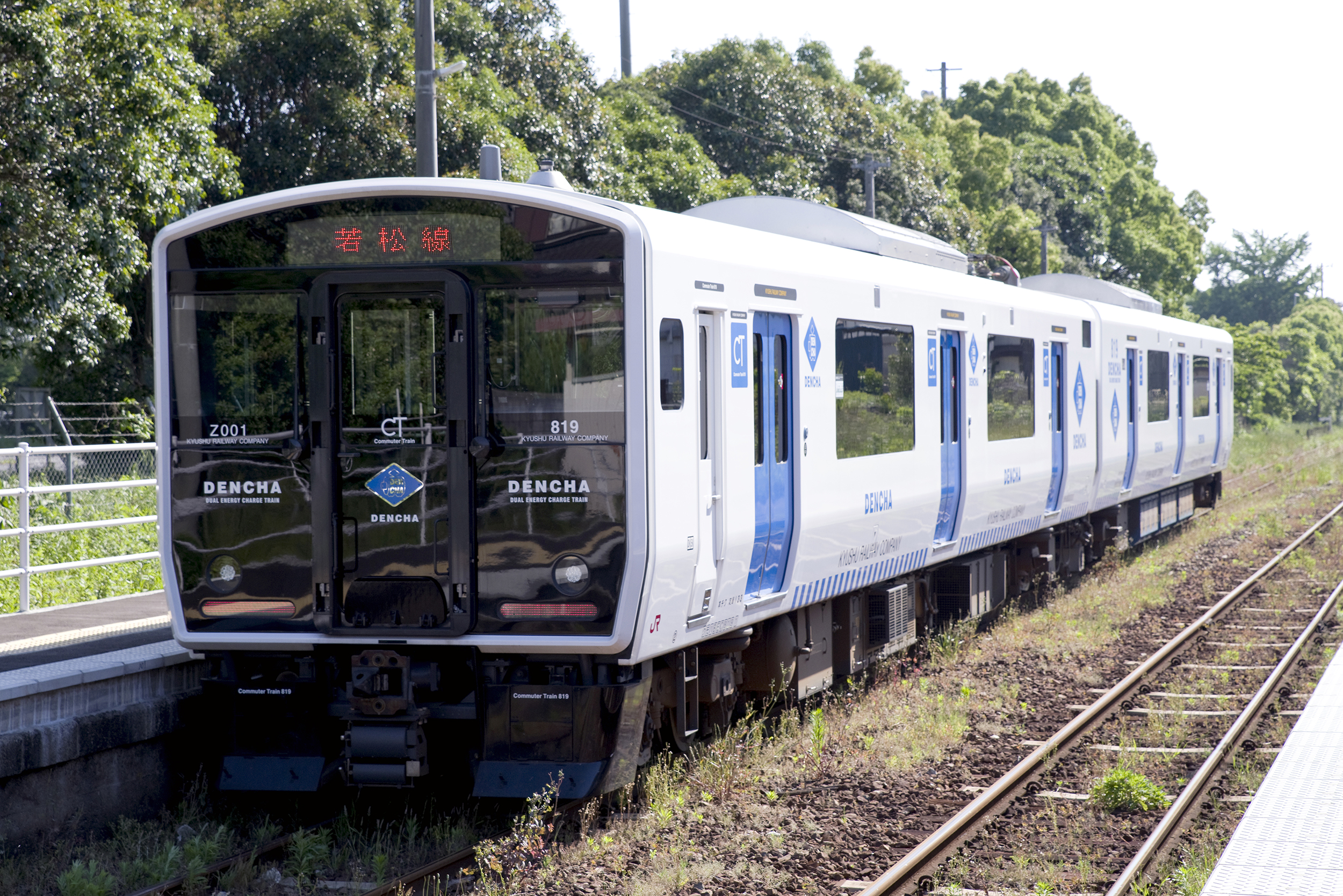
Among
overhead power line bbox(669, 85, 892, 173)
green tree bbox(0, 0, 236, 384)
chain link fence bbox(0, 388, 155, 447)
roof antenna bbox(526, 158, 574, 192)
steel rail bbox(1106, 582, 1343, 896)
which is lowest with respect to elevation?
steel rail bbox(1106, 582, 1343, 896)

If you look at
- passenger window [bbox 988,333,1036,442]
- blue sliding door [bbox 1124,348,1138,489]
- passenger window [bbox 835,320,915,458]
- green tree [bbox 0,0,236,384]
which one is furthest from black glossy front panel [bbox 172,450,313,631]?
Result: blue sliding door [bbox 1124,348,1138,489]

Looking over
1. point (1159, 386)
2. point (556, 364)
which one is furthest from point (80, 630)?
point (1159, 386)

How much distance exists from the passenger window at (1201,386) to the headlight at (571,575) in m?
17.1

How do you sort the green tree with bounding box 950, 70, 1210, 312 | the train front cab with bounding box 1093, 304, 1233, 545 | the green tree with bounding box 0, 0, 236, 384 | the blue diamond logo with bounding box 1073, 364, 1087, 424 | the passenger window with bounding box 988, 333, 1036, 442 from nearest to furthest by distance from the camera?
the passenger window with bounding box 988, 333, 1036, 442 → the green tree with bounding box 0, 0, 236, 384 → the blue diamond logo with bounding box 1073, 364, 1087, 424 → the train front cab with bounding box 1093, 304, 1233, 545 → the green tree with bounding box 950, 70, 1210, 312

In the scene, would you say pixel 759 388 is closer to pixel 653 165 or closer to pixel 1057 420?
pixel 1057 420

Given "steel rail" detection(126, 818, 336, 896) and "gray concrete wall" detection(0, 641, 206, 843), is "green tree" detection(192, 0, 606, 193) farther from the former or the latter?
"steel rail" detection(126, 818, 336, 896)

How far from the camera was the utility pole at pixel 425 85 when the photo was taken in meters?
12.4

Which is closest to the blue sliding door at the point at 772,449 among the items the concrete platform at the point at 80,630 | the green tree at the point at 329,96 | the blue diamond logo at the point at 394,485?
the blue diamond logo at the point at 394,485

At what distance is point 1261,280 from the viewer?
361 ft

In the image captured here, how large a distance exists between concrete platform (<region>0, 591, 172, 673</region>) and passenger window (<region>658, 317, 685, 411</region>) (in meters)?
3.44

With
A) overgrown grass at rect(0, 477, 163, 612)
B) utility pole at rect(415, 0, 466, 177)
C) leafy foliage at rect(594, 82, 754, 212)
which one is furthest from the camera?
leafy foliage at rect(594, 82, 754, 212)

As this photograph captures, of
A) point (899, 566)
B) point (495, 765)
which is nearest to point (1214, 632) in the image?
point (899, 566)

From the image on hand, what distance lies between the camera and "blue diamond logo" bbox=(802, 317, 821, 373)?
8.61m

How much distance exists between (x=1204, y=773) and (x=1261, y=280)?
111 m
